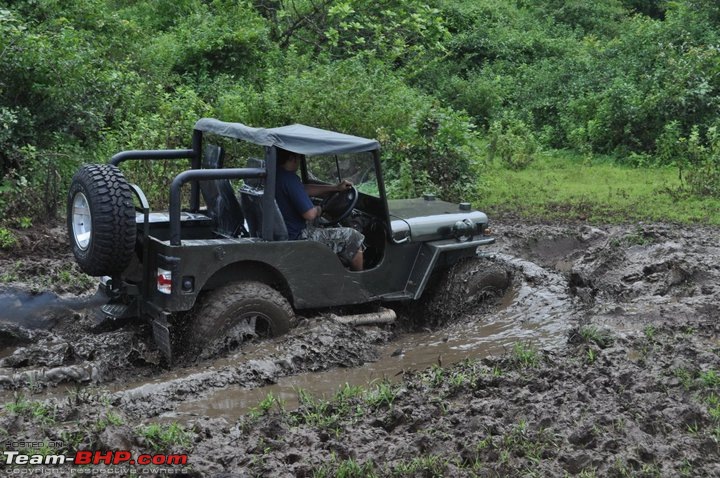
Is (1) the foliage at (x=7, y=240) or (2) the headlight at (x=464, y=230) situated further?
(1) the foliage at (x=7, y=240)

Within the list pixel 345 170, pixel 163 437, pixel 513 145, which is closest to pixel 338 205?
pixel 345 170

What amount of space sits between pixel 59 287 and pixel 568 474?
5241mm

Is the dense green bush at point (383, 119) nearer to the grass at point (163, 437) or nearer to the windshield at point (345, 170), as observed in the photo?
the windshield at point (345, 170)

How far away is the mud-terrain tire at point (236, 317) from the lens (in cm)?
644

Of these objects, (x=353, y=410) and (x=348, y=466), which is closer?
(x=348, y=466)

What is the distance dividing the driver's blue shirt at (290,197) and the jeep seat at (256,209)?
0.13 metres

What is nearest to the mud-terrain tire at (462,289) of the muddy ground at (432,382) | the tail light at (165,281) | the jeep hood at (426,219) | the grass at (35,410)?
the muddy ground at (432,382)

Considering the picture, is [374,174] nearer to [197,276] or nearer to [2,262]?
[197,276]

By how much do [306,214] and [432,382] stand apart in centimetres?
180

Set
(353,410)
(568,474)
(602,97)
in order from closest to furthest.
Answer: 1. (568,474)
2. (353,410)
3. (602,97)

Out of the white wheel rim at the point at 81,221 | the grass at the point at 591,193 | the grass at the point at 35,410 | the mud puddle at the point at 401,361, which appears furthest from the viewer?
the grass at the point at 591,193

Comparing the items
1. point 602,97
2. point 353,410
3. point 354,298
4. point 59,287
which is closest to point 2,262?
point 59,287

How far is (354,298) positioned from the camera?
7.21 metres

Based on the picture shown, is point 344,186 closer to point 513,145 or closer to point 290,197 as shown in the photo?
point 290,197
